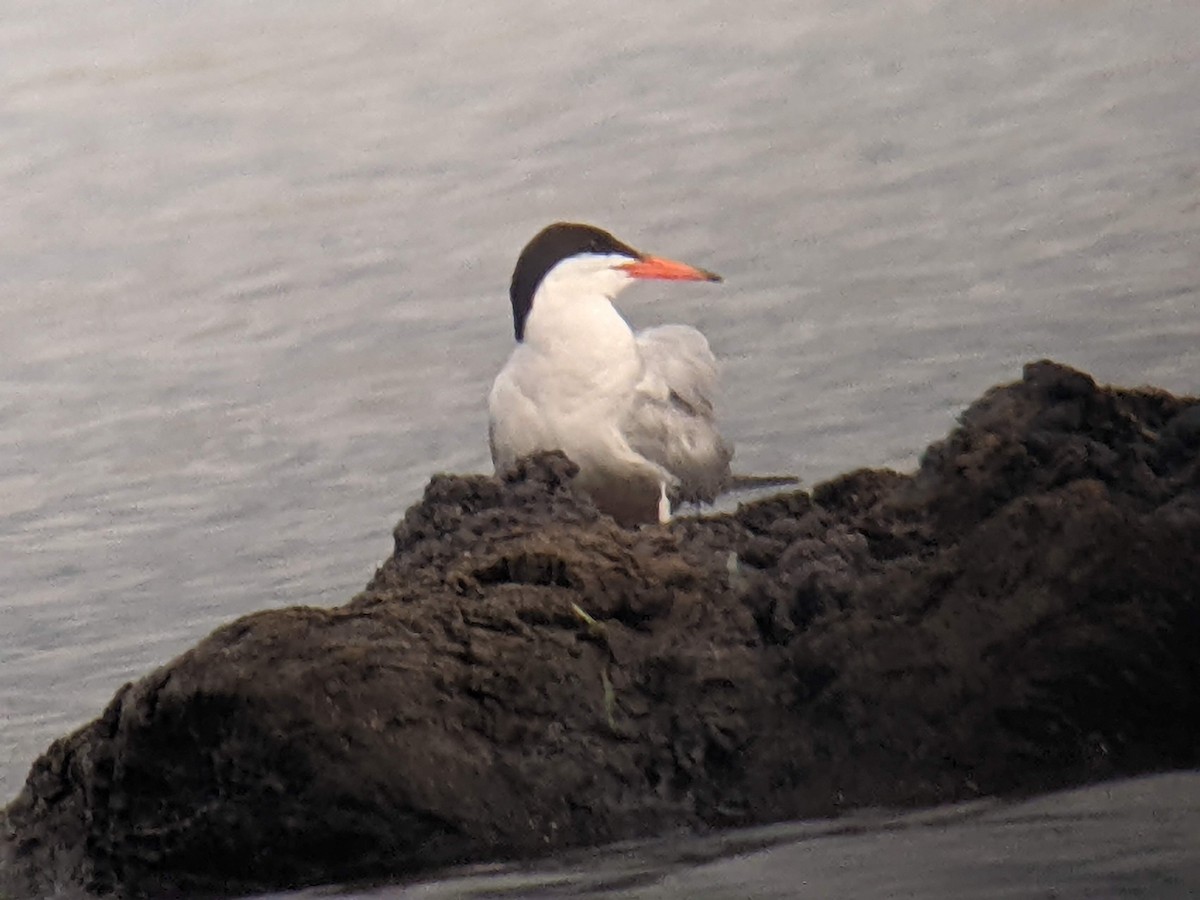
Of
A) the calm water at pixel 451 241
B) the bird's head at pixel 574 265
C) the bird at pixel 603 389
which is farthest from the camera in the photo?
the calm water at pixel 451 241

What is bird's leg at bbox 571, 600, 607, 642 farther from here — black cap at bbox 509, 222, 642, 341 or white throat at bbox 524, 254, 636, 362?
black cap at bbox 509, 222, 642, 341

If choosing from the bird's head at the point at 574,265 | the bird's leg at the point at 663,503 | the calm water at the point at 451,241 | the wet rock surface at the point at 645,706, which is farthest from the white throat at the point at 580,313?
the wet rock surface at the point at 645,706

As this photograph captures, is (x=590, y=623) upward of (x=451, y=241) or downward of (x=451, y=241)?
downward

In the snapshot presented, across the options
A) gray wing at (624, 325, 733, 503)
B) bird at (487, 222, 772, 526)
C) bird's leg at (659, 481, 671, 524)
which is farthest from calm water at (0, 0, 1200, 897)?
bird's leg at (659, 481, 671, 524)

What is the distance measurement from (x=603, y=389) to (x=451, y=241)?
4.31 m

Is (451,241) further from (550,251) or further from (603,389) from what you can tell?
(603,389)

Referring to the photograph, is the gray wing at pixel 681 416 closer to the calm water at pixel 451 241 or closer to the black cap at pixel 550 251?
the black cap at pixel 550 251

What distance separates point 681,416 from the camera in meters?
7.86

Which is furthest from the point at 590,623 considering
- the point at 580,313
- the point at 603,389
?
the point at 580,313

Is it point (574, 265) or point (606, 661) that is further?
point (574, 265)

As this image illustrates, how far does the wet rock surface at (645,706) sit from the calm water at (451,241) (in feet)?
6.71

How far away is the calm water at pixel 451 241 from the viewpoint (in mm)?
9148

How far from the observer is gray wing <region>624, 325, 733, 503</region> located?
7738mm

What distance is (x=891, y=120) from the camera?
1241 centimetres
